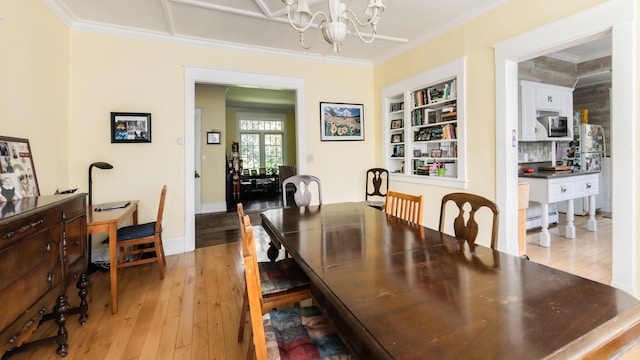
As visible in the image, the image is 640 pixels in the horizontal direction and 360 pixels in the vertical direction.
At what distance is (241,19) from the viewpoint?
3018 mm

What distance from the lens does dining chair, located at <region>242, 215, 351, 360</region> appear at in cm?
89

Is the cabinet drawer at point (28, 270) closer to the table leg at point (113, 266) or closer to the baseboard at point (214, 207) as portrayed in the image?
the table leg at point (113, 266)

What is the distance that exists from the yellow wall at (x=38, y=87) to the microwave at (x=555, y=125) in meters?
5.95

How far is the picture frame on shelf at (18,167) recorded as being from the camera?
1902 mm

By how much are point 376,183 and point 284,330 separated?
343 centimetres

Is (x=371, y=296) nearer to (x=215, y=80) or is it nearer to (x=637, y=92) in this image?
(x=637, y=92)

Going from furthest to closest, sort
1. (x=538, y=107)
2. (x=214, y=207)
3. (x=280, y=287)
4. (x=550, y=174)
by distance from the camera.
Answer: (x=214, y=207) < (x=538, y=107) < (x=550, y=174) < (x=280, y=287)

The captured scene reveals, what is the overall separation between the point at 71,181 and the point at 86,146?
41 centimetres

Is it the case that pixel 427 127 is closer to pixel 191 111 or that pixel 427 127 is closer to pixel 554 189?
pixel 554 189

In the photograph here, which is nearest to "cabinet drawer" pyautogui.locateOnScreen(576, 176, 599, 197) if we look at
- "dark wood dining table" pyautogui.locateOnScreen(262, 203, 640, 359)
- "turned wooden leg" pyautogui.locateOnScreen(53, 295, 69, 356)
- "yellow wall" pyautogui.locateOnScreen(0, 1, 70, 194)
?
"dark wood dining table" pyautogui.locateOnScreen(262, 203, 640, 359)

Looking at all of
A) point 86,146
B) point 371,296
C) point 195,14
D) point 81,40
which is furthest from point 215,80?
point 371,296

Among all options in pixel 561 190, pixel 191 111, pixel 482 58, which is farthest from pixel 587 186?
pixel 191 111

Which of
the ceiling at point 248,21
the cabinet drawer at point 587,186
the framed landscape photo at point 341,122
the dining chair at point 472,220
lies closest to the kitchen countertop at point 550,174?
the cabinet drawer at point 587,186

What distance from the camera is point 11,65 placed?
6.84 ft
